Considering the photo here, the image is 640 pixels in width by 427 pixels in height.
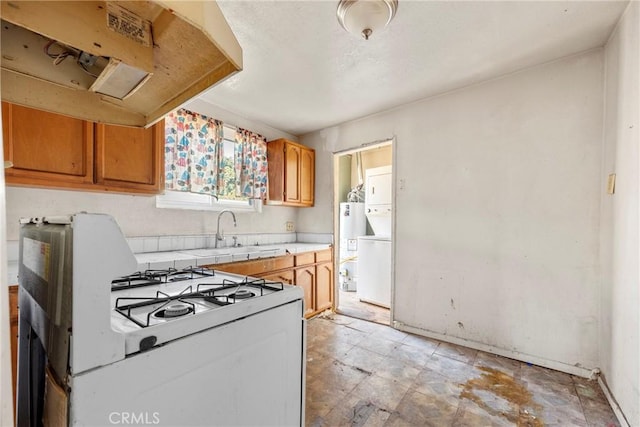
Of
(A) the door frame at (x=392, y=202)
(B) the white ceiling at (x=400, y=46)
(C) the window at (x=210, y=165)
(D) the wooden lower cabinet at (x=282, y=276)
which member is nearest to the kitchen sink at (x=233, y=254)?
(D) the wooden lower cabinet at (x=282, y=276)

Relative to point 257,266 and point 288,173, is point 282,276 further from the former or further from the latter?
point 288,173

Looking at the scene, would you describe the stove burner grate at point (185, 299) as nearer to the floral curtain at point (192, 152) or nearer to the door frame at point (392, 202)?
the floral curtain at point (192, 152)

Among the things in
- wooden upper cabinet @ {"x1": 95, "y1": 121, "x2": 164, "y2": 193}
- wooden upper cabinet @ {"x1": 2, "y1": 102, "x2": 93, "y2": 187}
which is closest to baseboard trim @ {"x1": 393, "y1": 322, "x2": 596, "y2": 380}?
wooden upper cabinet @ {"x1": 95, "y1": 121, "x2": 164, "y2": 193}

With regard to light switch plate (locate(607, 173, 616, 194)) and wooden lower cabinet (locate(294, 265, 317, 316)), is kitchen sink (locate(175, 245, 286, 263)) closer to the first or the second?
wooden lower cabinet (locate(294, 265, 317, 316))

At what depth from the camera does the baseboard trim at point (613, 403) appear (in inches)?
60.5

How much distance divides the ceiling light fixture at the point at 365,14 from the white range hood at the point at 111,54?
105 centimetres

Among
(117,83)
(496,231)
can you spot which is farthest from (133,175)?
(496,231)

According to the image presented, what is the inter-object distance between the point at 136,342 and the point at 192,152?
228 cm

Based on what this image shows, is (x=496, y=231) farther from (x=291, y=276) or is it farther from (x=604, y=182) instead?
(x=291, y=276)

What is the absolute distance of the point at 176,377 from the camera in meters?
0.72

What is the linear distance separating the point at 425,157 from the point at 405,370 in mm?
1962

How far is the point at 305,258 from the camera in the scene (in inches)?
125

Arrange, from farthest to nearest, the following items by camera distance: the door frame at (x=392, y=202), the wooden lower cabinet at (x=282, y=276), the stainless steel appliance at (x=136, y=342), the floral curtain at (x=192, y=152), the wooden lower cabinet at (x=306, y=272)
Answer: the door frame at (x=392, y=202) < the wooden lower cabinet at (x=282, y=276) < the wooden lower cabinet at (x=306, y=272) < the floral curtain at (x=192, y=152) < the stainless steel appliance at (x=136, y=342)

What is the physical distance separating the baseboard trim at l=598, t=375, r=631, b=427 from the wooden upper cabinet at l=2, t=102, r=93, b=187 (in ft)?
11.6
